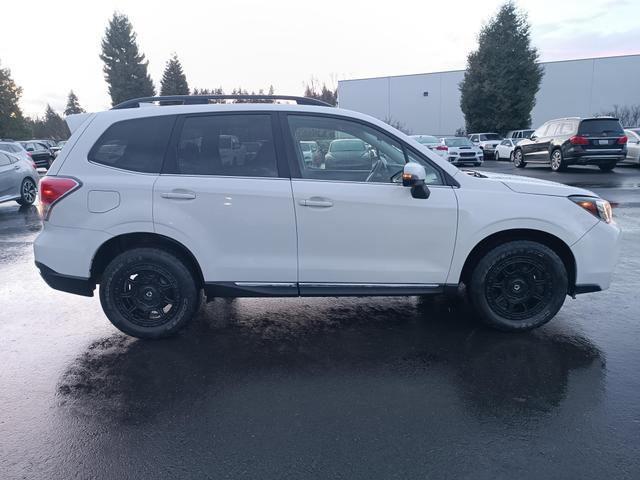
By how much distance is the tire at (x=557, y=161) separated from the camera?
59.2 feet

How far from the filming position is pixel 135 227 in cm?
388

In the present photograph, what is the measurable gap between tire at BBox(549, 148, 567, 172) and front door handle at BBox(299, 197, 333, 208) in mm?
16928

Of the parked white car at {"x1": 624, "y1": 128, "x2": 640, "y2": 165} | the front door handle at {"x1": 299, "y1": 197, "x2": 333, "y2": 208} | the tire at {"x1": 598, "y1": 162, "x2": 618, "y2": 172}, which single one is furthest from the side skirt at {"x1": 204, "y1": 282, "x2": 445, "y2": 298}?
the parked white car at {"x1": 624, "y1": 128, "x2": 640, "y2": 165}

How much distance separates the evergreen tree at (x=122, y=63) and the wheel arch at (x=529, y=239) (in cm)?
5932

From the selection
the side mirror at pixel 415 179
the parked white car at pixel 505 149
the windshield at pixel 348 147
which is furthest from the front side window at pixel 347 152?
the parked white car at pixel 505 149

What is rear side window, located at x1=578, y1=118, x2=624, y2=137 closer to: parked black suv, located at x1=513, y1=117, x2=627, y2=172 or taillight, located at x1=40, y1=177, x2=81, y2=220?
parked black suv, located at x1=513, y1=117, x2=627, y2=172

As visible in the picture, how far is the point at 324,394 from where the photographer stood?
10.7 ft

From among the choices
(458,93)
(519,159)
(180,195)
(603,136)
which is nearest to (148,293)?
(180,195)

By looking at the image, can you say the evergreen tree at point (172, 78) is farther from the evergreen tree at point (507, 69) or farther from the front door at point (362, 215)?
the front door at point (362, 215)

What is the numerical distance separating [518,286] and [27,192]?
12.9 m

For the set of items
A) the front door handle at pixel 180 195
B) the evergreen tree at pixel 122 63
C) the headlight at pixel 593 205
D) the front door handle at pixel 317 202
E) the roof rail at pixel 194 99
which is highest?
the evergreen tree at pixel 122 63

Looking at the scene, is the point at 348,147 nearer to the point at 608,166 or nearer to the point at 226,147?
the point at 226,147

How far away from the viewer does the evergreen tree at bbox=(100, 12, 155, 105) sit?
186 feet

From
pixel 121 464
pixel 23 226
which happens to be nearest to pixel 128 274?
pixel 121 464
